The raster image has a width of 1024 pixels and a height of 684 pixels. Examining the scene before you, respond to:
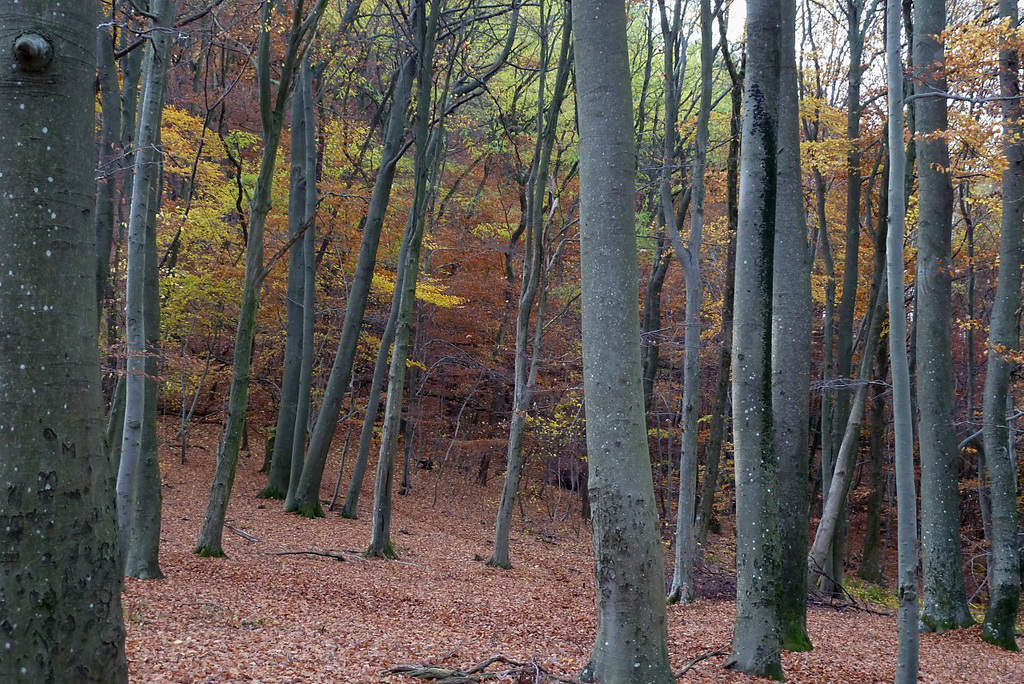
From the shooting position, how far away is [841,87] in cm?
1617

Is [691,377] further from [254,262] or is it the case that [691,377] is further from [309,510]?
[309,510]

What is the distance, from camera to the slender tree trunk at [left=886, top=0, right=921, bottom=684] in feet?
15.5

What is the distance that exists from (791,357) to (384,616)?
5.05 meters

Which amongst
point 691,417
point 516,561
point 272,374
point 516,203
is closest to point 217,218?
point 272,374

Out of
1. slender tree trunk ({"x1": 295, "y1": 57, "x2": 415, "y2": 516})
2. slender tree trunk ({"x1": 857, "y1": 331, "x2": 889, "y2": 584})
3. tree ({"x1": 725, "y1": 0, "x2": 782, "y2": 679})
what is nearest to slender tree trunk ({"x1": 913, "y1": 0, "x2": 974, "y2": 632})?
tree ({"x1": 725, "y1": 0, "x2": 782, "y2": 679})

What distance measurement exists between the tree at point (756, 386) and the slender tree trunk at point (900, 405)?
0.90 metres

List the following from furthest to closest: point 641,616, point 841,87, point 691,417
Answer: point 841,87 → point 691,417 → point 641,616

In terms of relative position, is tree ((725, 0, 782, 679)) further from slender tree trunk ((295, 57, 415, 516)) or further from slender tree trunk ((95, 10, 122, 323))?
slender tree trunk ((295, 57, 415, 516))

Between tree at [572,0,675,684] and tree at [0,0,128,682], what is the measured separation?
2.54 metres

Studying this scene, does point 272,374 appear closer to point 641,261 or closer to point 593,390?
point 641,261

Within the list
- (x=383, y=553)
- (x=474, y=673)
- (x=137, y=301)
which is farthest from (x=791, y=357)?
(x=383, y=553)

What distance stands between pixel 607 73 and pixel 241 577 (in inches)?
288

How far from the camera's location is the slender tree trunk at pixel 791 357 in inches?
255

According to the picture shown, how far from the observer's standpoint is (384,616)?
7867 millimetres
